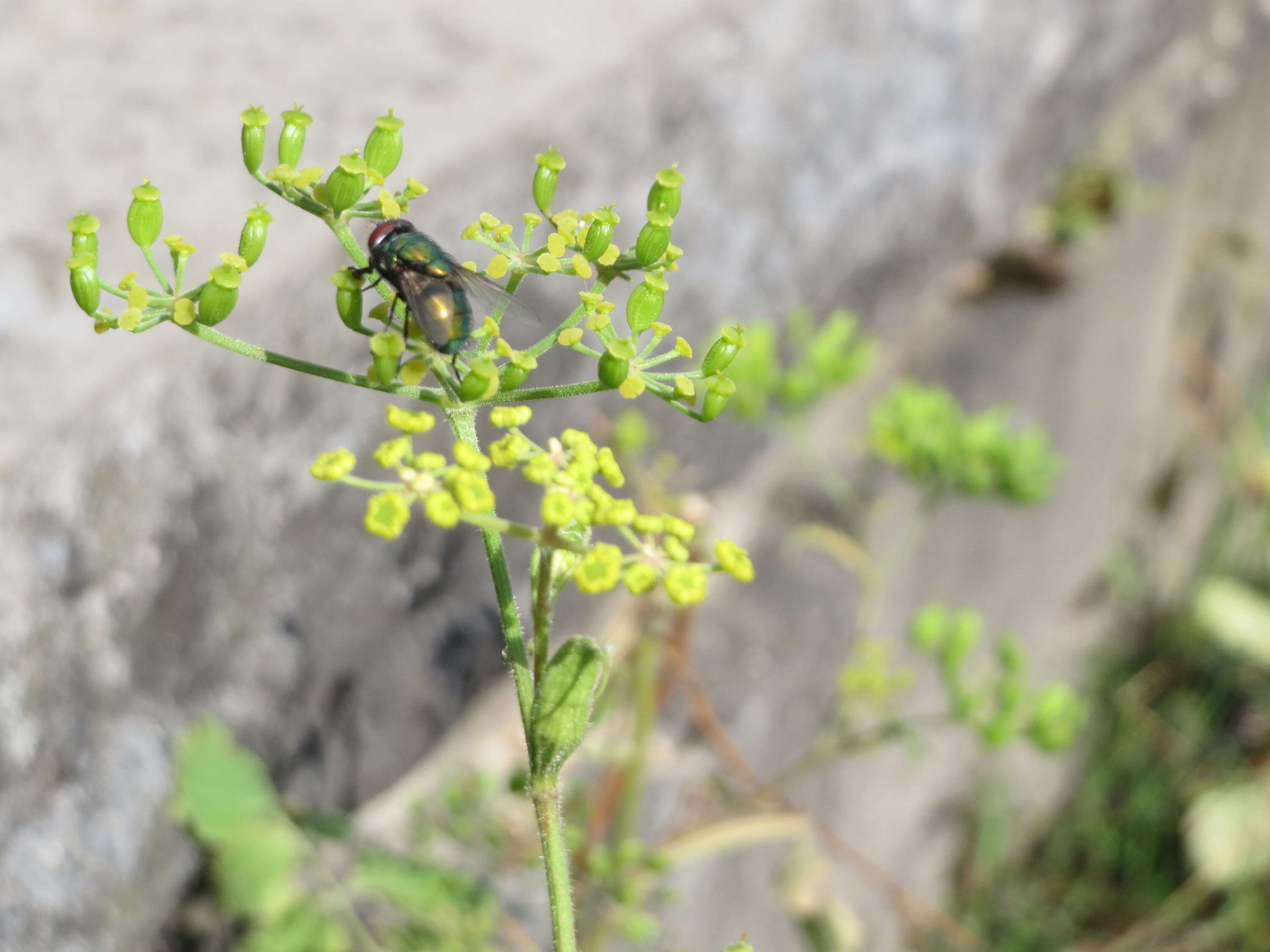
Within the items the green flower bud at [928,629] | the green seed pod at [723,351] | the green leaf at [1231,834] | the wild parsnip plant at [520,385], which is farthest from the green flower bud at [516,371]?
the green leaf at [1231,834]

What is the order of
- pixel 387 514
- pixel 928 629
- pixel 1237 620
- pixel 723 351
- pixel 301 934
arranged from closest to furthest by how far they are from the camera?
pixel 387 514, pixel 723 351, pixel 301 934, pixel 928 629, pixel 1237 620

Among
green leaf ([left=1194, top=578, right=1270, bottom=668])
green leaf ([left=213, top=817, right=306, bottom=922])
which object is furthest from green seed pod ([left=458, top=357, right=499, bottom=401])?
green leaf ([left=1194, top=578, right=1270, bottom=668])

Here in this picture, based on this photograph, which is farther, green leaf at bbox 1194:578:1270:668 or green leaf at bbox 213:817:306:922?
green leaf at bbox 1194:578:1270:668

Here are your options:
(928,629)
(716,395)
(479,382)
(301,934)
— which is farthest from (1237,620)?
(479,382)

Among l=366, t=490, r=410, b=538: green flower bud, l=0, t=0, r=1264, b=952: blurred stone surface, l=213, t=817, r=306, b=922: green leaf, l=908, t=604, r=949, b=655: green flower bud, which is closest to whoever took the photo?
l=366, t=490, r=410, b=538: green flower bud

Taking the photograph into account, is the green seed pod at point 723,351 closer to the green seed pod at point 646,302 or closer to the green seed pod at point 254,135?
the green seed pod at point 646,302

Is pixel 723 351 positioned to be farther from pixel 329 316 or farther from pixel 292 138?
pixel 329 316

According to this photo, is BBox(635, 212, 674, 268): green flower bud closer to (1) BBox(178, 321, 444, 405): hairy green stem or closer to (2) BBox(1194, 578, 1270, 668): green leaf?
(1) BBox(178, 321, 444, 405): hairy green stem
